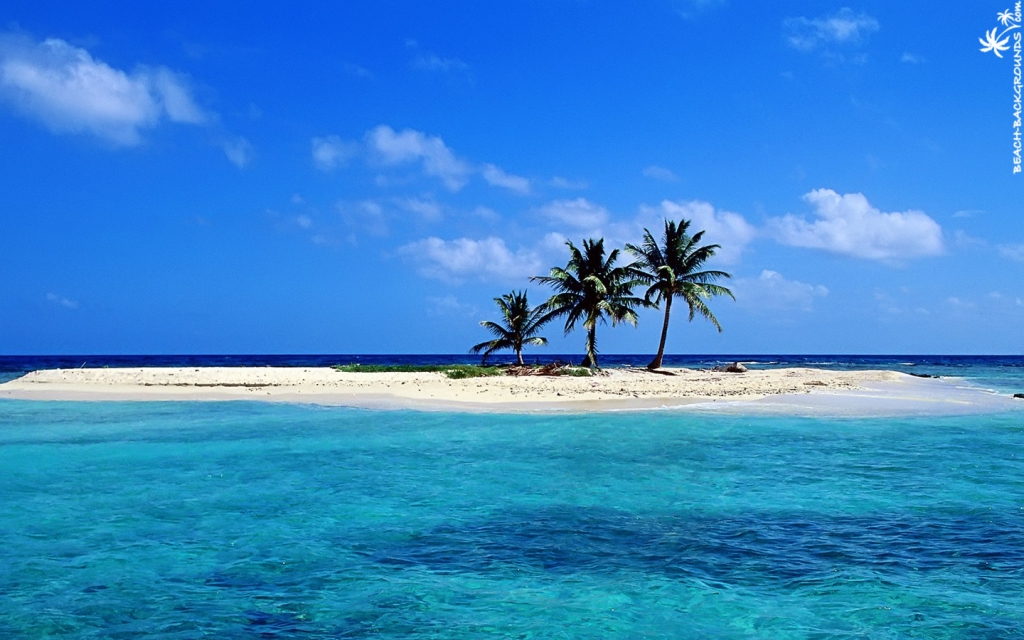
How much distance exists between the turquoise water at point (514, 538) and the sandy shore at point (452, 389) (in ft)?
28.9

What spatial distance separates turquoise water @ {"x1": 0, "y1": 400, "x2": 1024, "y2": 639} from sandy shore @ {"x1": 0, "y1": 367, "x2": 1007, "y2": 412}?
28.9ft

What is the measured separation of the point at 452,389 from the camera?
2869cm

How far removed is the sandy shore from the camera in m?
24.5

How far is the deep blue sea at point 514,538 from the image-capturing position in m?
5.82

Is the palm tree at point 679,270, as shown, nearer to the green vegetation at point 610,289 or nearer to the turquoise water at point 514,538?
the green vegetation at point 610,289

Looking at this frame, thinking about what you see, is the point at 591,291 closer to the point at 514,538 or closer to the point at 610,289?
the point at 610,289

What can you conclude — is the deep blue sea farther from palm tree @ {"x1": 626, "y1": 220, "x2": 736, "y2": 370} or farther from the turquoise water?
palm tree @ {"x1": 626, "y1": 220, "x2": 736, "y2": 370}

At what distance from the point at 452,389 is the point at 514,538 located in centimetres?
2075

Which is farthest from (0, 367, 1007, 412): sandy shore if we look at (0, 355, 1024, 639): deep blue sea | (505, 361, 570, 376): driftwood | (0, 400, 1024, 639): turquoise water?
(0, 400, 1024, 639): turquoise water

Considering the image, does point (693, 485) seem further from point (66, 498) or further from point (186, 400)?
A: point (186, 400)

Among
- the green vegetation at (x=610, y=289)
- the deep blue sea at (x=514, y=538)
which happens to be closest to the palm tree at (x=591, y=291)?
the green vegetation at (x=610, y=289)

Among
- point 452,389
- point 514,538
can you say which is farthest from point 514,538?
point 452,389

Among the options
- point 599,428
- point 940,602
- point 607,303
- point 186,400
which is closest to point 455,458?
point 599,428

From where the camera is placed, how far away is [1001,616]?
5777mm
